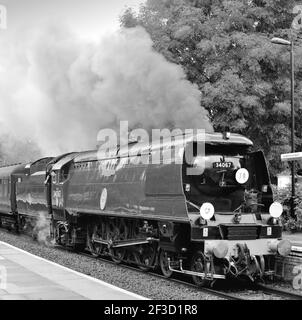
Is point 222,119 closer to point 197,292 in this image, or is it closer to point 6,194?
point 6,194

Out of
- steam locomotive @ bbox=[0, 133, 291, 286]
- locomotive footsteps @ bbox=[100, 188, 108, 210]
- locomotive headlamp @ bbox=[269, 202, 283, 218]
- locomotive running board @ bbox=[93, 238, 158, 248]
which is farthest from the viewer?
locomotive footsteps @ bbox=[100, 188, 108, 210]

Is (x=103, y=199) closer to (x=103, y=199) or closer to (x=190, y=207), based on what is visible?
(x=103, y=199)

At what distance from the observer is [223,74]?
63.9ft

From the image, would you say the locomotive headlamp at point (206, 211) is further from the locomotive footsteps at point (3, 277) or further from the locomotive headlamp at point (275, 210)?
the locomotive footsteps at point (3, 277)

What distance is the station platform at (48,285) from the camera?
784 centimetres

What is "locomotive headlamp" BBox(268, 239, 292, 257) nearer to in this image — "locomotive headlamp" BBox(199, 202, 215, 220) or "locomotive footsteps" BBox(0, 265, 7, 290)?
"locomotive headlamp" BBox(199, 202, 215, 220)

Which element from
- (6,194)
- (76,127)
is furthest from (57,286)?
(6,194)

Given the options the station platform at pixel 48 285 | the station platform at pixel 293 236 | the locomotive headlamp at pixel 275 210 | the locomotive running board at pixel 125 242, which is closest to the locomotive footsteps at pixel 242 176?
the locomotive headlamp at pixel 275 210

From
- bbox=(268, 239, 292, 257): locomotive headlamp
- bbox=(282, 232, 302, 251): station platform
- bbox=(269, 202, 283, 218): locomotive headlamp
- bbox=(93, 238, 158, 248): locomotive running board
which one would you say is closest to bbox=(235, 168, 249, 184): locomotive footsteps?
bbox=(269, 202, 283, 218): locomotive headlamp

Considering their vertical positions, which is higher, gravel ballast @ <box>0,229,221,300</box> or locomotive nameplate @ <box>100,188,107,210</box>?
locomotive nameplate @ <box>100,188,107,210</box>

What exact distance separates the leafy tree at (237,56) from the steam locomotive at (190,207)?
288 inches

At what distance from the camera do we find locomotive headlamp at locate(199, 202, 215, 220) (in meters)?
9.61

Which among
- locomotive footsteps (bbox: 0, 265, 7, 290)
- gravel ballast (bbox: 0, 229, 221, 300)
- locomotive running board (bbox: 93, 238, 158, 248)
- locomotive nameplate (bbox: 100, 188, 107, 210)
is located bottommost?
gravel ballast (bbox: 0, 229, 221, 300)

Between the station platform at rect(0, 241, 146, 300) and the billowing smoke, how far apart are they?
15.5 ft
